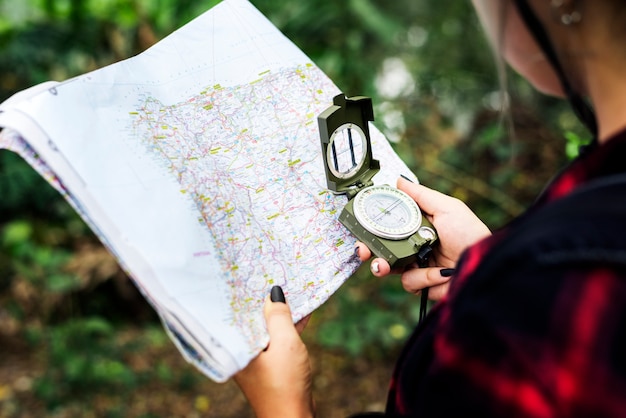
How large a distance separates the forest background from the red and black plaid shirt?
54.3 inches

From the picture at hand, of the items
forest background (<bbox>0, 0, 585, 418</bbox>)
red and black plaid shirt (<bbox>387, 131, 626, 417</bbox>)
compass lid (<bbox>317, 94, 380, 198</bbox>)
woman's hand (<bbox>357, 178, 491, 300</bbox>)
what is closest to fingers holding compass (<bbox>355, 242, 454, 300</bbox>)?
woman's hand (<bbox>357, 178, 491, 300</bbox>)

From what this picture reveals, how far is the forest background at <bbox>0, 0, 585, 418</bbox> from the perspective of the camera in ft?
6.73

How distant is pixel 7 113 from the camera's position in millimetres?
741

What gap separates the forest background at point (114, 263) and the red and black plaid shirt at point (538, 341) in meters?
1.38

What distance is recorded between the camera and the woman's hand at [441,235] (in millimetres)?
993

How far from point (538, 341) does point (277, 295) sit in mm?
456

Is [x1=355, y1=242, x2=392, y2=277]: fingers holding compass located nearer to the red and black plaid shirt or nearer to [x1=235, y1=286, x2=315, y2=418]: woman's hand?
[x1=235, y1=286, x2=315, y2=418]: woman's hand

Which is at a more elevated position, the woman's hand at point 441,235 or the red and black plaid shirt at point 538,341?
the red and black plaid shirt at point 538,341

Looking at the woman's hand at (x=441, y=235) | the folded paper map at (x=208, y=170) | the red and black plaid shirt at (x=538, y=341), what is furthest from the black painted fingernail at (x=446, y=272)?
the red and black plaid shirt at (x=538, y=341)

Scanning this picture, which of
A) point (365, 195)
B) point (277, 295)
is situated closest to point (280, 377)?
point (277, 295)

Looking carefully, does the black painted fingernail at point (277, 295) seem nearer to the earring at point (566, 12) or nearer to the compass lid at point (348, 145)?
the compass lid at point (348, 145)

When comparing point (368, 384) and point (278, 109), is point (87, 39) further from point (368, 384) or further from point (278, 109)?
point (368, 384)

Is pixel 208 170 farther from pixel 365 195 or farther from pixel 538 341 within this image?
pixel 538 341

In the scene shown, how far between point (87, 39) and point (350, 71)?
98 cm
